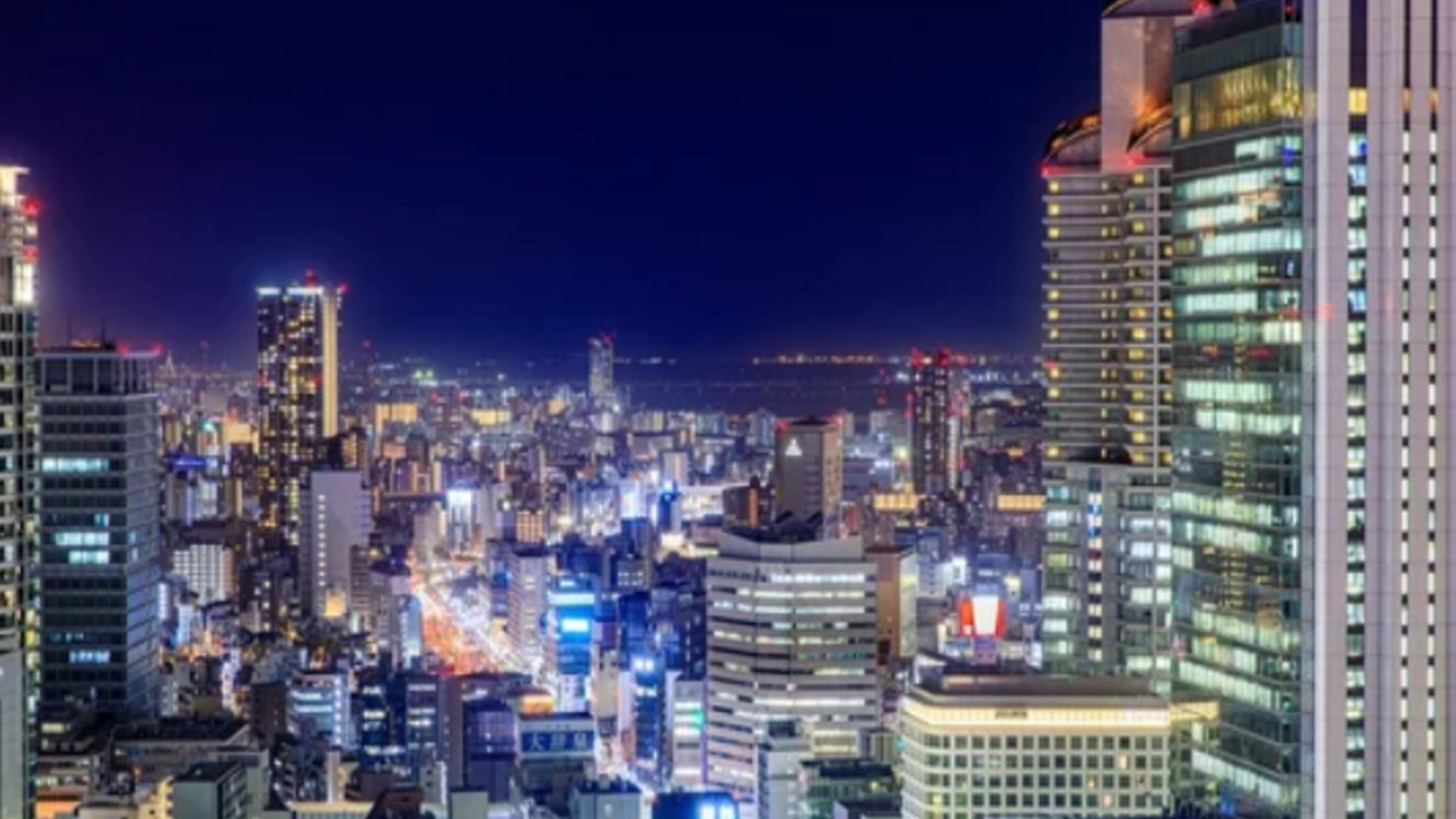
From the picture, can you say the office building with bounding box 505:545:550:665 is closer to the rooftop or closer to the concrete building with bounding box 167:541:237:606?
the concrete building with bounding box 167:541:237:606

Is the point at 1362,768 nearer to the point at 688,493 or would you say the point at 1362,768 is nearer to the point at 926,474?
the point at 926,474

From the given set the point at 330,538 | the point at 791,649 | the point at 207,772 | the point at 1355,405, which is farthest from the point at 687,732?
the point at 1355,405

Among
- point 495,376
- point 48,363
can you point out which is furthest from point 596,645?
point 495,376

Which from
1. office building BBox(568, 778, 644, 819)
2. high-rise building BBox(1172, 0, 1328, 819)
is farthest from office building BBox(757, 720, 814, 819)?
high-rise building BBox(1172, 0, 1328, 819)

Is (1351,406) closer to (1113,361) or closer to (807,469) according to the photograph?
(1113,361)

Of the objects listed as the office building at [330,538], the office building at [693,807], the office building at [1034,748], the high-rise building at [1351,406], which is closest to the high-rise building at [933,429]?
the office building at [330,538]

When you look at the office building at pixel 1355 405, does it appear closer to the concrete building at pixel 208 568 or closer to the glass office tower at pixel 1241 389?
the glass office tower at pixel 1241 389
